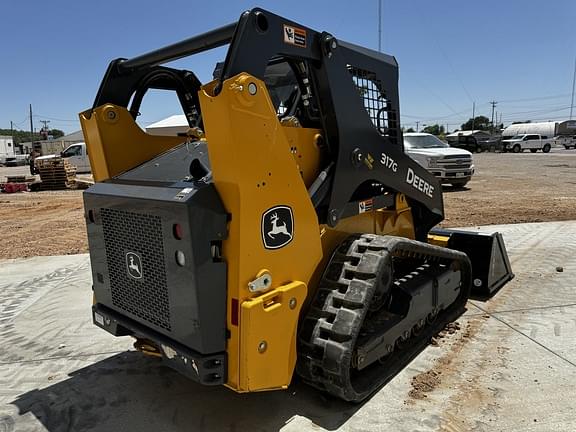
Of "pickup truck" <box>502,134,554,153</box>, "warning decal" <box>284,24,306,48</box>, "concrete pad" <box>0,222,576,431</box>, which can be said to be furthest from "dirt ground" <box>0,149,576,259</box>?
"pickup truck" <box>502,134,554,153</box>

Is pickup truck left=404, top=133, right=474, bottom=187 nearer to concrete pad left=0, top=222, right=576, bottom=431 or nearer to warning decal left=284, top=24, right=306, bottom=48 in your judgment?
concrete pad left=0, top=222, right=576, bottom=431

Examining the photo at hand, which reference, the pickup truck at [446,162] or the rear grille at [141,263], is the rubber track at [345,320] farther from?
the pickup truck at [446,162]

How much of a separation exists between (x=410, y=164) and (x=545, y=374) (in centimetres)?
190

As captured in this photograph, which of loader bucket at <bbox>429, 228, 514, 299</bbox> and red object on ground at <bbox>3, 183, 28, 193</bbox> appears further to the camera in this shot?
red object on ground at <bbox>3, 183, 28, 193</bbox>

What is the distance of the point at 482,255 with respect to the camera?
16.4 feet

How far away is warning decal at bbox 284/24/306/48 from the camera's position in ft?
8.86

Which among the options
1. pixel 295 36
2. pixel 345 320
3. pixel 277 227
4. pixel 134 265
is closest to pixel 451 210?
pixel 345 320

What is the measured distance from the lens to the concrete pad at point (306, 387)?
2.89m

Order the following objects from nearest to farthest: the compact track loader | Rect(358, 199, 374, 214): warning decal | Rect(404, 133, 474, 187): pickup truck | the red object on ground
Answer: the compact track loader, Rect(358, 199, 374, 214): warning decal, Rect(404, 133, 474, 187): pickup truck, the red object on ground

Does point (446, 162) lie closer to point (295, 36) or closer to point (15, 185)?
point (295, 36)

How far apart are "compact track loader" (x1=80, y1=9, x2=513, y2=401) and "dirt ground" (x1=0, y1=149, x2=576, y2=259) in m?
5.48

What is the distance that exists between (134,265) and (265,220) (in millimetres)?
925

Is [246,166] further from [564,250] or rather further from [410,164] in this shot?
[564,250]

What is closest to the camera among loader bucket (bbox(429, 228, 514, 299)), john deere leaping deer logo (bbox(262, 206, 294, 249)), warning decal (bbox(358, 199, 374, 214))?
john deere leaping deer logo (bbox(262, 206, 294, 249))
